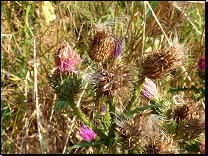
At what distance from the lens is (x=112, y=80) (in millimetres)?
996

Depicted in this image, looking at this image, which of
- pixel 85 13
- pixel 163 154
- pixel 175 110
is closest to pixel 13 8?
pixel 85 13

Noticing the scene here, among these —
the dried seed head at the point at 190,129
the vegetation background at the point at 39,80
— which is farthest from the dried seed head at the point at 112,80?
the vegetation background at the point at 39,80

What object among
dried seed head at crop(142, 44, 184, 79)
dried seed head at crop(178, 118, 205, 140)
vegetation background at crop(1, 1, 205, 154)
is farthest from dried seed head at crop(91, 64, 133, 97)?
vegetation background at crop(1, 1, 205, 154)

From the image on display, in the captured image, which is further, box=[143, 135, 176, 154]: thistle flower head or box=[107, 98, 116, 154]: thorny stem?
box=[107, 98, 116, 154]: thorny stem

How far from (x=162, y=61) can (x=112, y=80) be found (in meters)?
0.26

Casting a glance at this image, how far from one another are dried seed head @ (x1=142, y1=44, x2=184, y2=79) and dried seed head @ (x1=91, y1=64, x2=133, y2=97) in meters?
0.11

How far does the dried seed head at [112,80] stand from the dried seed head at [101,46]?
0.07 m

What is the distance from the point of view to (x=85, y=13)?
2570mm

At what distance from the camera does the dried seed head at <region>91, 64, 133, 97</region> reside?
0.99m

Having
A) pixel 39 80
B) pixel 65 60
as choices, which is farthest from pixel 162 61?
pixel 39 80

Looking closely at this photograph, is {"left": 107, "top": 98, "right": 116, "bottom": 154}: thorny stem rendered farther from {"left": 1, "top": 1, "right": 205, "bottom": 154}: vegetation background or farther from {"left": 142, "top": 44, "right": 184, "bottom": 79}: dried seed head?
{"left": 1, "top": 1, "right": 205, "bottom": 154}: vegetation background

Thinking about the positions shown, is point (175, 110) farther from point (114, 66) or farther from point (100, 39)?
point (100, 39)

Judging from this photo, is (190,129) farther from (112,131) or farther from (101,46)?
(101,46)

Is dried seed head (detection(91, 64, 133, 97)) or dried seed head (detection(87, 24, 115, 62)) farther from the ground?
dried seed head (detection(87, 24, 115, 62))
